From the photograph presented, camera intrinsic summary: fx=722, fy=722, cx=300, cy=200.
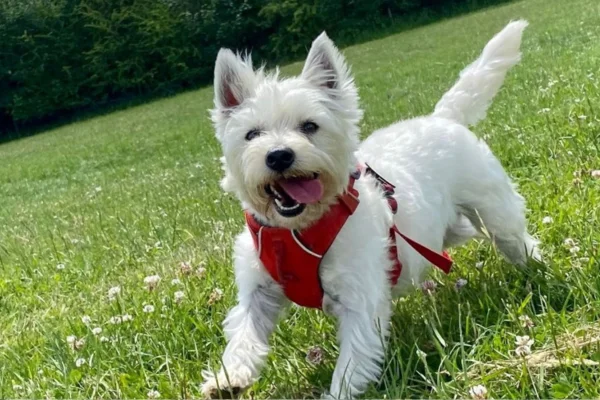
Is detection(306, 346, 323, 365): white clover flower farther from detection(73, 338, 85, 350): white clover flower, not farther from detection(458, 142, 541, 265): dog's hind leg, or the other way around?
detection(458, 142, 541, 265): dog's hind leg

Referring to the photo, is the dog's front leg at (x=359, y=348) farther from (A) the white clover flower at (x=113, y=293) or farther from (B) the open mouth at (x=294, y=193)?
(A) the white clover flower at (x=113, y=293)

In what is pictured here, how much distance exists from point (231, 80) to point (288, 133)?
1.83ft

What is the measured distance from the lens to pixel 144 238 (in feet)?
21.5

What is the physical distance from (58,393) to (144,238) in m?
3.09

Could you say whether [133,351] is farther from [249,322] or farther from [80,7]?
[80,7]

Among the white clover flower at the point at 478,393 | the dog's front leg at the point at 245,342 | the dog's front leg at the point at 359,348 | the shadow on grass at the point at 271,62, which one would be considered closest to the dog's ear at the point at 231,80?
the dog's front leg at the point at 245,342

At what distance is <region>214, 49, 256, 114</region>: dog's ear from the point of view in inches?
152

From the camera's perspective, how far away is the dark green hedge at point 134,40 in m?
45.2

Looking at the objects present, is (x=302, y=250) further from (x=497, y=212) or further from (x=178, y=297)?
(x=497, y=212)

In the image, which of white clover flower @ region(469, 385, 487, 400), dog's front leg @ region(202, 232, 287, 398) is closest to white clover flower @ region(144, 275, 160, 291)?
dog's front leg @ region(202, 232, 287, 398)

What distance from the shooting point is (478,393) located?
98.8 inches

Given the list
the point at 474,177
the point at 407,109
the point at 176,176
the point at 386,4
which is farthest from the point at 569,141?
the point at 386,4

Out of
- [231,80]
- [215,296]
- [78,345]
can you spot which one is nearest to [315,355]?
[215,296]

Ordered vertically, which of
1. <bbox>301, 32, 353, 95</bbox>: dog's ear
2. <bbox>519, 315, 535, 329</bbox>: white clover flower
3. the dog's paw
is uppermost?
<bbox>301, 32, 353, 95</bbox>: dog's ear
